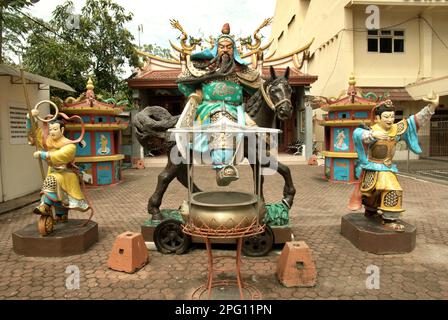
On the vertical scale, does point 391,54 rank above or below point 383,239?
above

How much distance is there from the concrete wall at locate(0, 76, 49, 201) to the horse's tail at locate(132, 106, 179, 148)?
17.6ft

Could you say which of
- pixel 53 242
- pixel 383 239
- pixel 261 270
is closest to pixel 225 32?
pixel 261 270

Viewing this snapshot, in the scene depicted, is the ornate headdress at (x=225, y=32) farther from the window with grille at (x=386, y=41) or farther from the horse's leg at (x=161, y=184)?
the window with grille at (x=386, y=41)

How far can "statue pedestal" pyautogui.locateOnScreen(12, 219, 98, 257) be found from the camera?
4.68m

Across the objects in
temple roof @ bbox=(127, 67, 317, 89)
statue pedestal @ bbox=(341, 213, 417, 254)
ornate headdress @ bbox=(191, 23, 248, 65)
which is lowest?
statue pedestal @ bbox=(341, 213, 417, 254)

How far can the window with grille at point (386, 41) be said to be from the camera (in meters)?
17.3

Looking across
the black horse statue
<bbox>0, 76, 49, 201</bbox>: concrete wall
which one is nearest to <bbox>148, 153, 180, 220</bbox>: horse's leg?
the black horse statue

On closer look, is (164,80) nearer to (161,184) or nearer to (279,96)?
(161,184)

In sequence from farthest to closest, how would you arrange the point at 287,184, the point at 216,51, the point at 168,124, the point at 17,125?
the point at 17,125
the point at 287,184
the point at 168,124
the point at 216,51

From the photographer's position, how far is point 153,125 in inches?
201

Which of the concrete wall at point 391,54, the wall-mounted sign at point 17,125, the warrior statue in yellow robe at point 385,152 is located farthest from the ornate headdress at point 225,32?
the concrete wall at point 391,54

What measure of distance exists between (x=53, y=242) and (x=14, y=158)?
553 centimetres

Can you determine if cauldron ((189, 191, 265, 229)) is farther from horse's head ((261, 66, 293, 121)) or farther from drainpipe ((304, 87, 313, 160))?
drainpipe ((304, 87, 313, 160))

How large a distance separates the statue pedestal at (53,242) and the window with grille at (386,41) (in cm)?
1668
